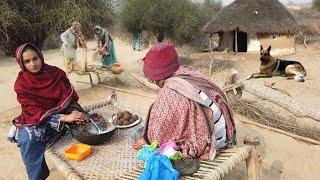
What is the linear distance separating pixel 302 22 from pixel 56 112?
22.4 m

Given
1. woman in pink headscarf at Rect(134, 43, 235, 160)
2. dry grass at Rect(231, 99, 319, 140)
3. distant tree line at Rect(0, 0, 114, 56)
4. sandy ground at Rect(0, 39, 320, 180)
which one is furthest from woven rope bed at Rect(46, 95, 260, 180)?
distant tree line at Rect(0, 0, 114, 56)

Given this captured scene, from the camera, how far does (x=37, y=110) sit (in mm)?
3072

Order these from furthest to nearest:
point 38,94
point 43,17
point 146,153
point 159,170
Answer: point 43,17 < point 38,94 < point 146,153 < point 159,170

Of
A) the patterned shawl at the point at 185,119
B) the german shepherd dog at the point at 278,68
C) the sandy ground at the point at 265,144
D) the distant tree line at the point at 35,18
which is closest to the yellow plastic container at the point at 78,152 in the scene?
the patterned shawl at the point at 185,119

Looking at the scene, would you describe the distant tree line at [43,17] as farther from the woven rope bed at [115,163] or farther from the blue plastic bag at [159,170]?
the blue plastic bag at [159,170]

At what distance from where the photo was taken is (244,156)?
265cm

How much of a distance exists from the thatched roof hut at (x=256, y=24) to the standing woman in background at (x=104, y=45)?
6.88 metres

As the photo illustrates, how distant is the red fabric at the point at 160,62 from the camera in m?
2.37

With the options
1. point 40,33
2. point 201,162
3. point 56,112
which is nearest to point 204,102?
point 201,162

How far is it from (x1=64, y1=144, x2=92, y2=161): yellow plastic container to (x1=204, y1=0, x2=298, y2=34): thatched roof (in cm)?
1274

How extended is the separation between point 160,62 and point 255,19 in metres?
13.5

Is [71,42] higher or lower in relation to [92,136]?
higher

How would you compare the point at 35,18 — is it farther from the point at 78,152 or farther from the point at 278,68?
the point at 278,68

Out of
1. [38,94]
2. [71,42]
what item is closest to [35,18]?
[71,42]
